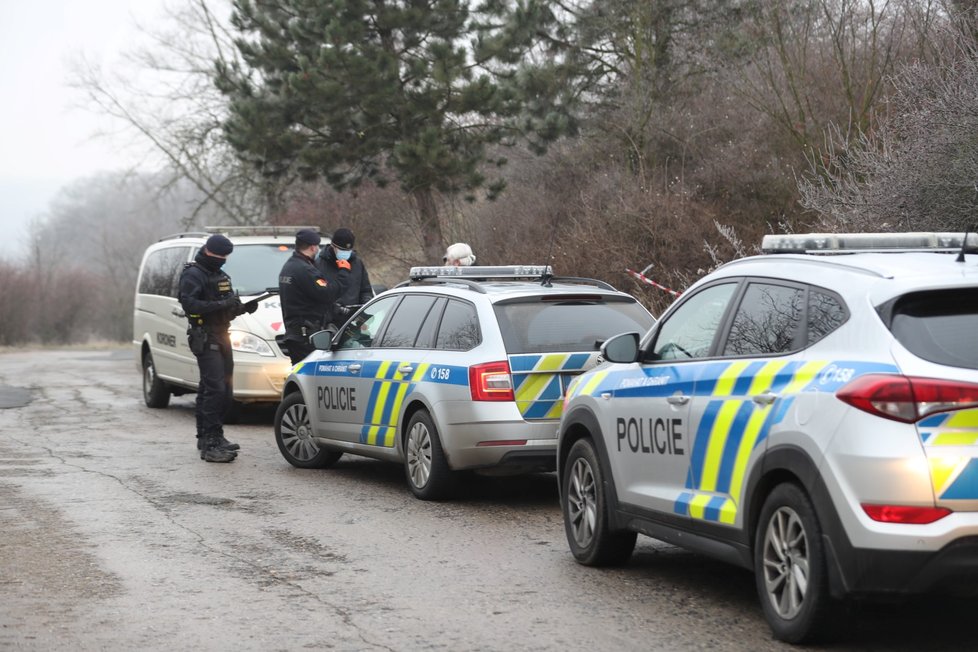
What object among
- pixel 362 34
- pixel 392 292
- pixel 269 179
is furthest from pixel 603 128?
pixel 392 292

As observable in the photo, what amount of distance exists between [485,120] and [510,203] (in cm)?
259

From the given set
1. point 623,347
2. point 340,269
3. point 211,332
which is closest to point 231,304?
point 211,332

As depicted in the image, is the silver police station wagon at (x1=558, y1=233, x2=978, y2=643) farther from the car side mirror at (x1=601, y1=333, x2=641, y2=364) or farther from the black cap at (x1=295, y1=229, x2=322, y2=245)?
the black cap at (x1=295, y1=229, x2=322, y2=245)

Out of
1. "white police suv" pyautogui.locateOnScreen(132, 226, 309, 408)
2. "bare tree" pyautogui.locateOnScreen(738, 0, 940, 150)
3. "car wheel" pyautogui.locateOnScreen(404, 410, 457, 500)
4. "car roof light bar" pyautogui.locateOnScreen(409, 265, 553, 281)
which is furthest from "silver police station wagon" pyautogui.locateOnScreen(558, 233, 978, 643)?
"bare tree" pyautogui.locateOnScreen(738, 0, 940, 150)

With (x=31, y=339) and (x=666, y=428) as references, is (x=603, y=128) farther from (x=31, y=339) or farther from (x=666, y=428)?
(x=31, y=339)

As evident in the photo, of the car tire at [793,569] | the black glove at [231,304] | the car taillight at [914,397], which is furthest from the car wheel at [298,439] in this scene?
the car taillight at [914,397]

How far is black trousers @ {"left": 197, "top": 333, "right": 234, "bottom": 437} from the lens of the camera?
12375 mm

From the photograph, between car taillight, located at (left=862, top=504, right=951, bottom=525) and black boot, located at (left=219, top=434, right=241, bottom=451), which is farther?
black boot, located at (left=219, top=434, right=241, bottom=451)

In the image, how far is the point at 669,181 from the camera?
23.5 meters

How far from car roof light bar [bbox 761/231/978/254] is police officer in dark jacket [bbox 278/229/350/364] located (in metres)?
7.78

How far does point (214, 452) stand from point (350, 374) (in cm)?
205

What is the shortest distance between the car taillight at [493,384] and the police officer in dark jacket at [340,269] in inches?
187

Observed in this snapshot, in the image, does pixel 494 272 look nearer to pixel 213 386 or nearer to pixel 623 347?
pixel 213 386

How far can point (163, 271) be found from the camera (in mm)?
17688
